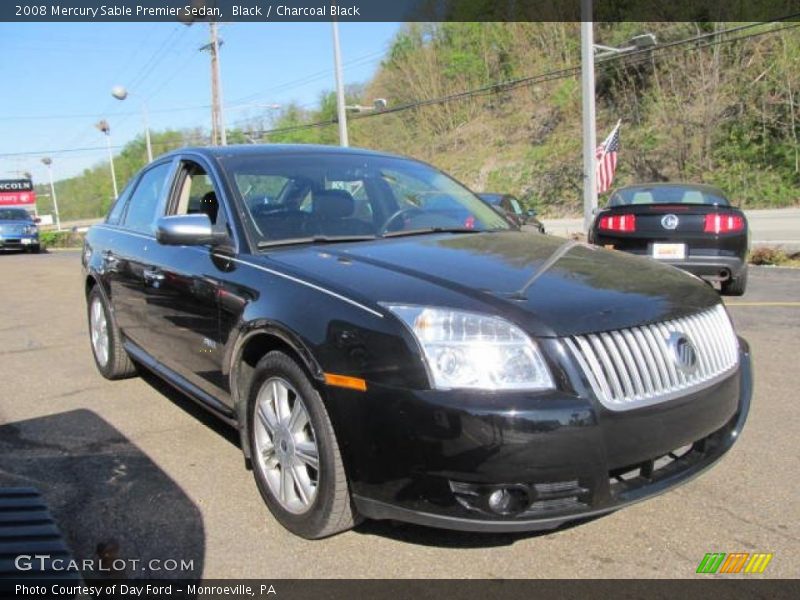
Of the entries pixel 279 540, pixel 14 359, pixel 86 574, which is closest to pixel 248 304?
pixel 279 540

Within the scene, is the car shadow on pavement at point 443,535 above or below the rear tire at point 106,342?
below

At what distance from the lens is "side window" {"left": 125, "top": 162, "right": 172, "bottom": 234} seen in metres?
4.66

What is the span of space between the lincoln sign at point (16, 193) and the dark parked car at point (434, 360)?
4781 centimetres

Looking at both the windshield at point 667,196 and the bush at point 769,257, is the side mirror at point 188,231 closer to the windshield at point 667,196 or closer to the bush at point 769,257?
the windshield at point 667,196

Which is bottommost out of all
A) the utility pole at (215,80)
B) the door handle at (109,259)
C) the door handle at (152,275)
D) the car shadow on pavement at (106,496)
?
the car shadow on pavement at (106,496)

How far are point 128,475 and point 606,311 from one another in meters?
2.52

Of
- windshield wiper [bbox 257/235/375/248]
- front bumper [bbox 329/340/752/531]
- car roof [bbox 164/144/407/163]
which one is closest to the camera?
front bumper [bbox 329/340/752/531]

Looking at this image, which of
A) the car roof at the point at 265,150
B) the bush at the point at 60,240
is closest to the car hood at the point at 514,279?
the car roof at the point at 265,150

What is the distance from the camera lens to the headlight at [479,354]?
241 cm

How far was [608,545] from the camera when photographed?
2.83 m

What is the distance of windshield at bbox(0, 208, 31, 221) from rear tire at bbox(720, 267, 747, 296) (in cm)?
2477

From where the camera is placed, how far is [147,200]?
4.94 metres

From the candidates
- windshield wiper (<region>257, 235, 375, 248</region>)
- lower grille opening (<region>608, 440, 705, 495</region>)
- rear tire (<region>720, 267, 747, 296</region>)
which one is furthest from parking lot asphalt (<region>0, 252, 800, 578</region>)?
rear tire (<region>720, 267, 747, 296</region>)

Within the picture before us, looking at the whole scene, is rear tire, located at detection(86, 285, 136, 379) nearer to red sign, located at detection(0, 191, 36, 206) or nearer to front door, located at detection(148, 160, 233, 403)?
front door, located at detection(148, 160, 233, 403)
